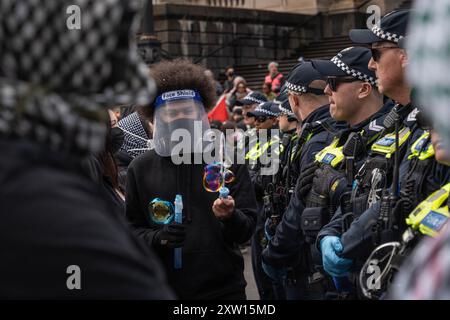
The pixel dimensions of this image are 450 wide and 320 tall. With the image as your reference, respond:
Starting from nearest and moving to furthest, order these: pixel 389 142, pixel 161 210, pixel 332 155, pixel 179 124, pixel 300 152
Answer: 1. pixel 389 142
2. pixel 161 210
3. pixel 179 124
4. pixel 332 155
5. pixel 300 152

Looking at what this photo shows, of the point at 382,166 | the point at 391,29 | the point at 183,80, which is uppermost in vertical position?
the point at 391,29

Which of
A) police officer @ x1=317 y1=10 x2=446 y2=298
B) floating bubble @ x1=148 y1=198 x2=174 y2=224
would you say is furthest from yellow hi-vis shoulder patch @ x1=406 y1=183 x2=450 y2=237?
floating bubble @ x1=148 y1=198 x2=174 y2=224

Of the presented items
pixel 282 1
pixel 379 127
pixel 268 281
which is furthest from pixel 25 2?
pixel 282 1

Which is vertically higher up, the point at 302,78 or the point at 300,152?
the point at 302,78

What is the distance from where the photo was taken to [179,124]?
6.23 metres

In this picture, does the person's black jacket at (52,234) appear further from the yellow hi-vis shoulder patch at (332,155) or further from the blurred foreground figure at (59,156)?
the yellow hi-vis shoulder patch at (332,155)

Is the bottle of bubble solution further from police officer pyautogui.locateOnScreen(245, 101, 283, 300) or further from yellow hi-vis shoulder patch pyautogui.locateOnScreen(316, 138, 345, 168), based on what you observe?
police officer pyautogui.locateOnScreen(245, 101, 283, 300)

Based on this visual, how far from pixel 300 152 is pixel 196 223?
2.30 meters

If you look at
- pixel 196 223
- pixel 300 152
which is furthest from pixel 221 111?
pixel 196 223

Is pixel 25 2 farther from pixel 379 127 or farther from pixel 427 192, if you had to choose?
pixel 379 127

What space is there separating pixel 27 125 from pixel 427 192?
291 cm

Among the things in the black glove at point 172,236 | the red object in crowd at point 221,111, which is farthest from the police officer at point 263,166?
the red object in crowd at point 221,111

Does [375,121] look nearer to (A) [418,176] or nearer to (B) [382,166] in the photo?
(B) [382,166]

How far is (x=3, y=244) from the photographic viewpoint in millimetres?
2195
